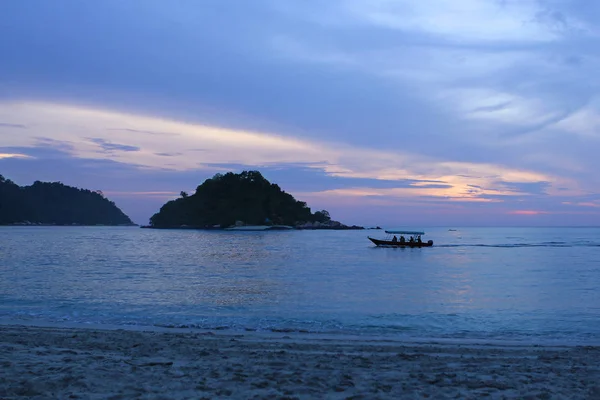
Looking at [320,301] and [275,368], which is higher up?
[275,368]

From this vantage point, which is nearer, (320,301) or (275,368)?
(275,368)

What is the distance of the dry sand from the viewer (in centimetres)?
760

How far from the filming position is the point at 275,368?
944 centimetres

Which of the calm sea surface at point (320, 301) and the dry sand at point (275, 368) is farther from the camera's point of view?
the calm sea surface at point (320, 301)

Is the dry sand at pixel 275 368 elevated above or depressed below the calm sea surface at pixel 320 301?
above

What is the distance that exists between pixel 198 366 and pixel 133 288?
19.3 metres

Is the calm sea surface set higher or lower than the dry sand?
lower

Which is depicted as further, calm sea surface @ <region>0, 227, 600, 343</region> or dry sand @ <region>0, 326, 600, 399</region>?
calm sea surface @ <region>0, 227, 600, 343</region>

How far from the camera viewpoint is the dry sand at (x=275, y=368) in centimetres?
760

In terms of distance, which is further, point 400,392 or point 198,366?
point 198,366

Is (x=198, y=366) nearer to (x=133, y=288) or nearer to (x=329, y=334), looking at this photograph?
(x=329, y=334)

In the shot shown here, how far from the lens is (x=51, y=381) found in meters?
7.72

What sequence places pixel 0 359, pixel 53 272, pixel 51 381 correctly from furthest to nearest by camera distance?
pixel 53 272 → pixel 0 359 → pixel 51 381

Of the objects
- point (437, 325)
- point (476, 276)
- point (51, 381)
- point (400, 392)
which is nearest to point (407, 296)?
point (437, 325)
